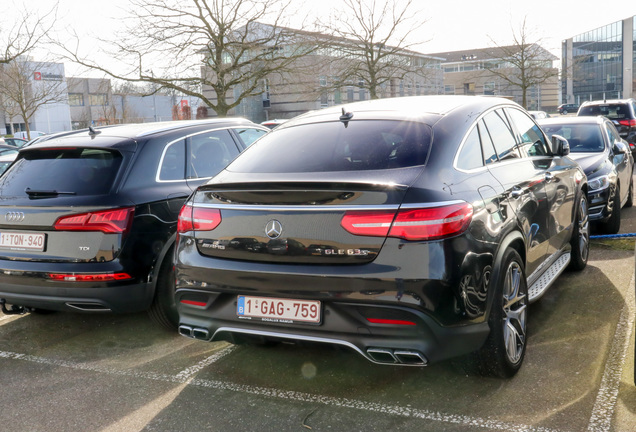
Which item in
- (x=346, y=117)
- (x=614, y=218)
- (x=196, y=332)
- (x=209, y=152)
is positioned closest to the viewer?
(x=196, y=332)

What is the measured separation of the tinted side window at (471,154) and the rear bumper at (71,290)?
2416 mm

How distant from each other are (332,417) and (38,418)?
1.65 metres

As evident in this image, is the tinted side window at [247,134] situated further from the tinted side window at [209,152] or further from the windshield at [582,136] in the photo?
Answer: the windshield at [582,136]

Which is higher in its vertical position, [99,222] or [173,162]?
[173,162]

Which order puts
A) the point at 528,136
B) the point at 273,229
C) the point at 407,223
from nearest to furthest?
the point at 407,223 < the point at 273,229 < the point at 528,136

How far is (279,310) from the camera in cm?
320

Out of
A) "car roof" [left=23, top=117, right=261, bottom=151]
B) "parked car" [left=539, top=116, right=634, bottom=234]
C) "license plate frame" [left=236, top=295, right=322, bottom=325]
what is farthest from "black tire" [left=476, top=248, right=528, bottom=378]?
"parked car" [left=539, top=116, right=634, bottom=234]

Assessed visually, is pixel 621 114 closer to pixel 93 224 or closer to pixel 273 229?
pixel 93 224

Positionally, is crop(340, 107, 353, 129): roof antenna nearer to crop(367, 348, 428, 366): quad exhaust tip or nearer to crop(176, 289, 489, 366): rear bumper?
crop(176, 289, 489, 366): rear bumper

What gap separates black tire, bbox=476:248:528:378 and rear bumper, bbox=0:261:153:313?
2.42m

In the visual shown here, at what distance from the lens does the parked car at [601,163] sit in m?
7.20

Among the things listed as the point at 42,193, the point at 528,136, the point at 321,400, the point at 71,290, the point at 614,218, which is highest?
the point at 528,136

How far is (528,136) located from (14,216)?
3.90 metres

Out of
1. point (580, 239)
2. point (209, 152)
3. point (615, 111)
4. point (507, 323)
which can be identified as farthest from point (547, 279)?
point (615, 111)
